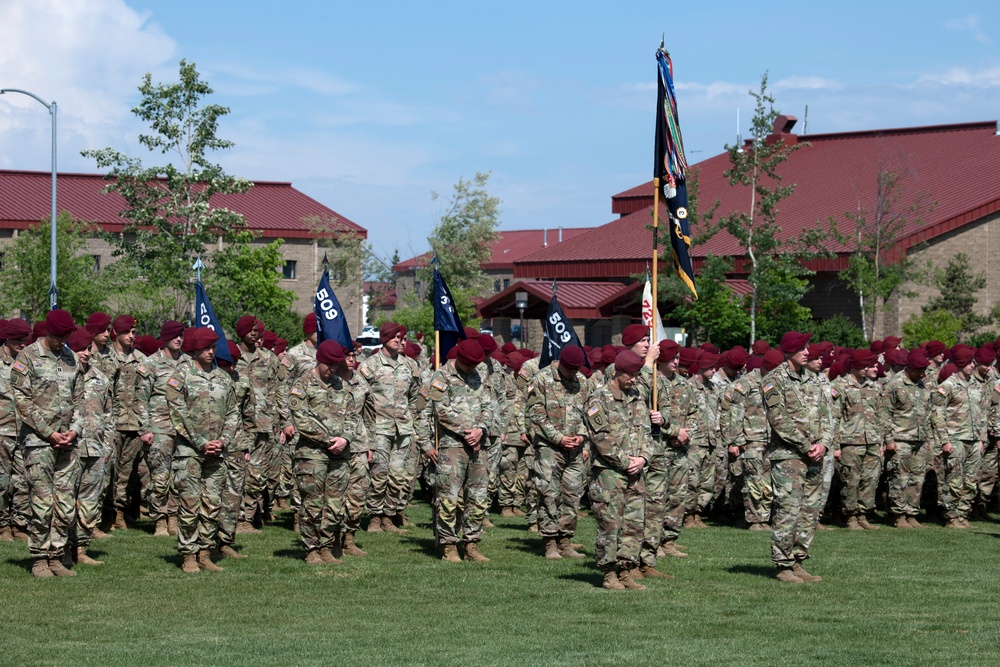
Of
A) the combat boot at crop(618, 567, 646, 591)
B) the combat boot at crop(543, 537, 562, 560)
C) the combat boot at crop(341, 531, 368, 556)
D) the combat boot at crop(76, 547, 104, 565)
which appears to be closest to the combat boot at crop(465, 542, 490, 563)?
the combat boot at crop(543, 537, 562, 560)

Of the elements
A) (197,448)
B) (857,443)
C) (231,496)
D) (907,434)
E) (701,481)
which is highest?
(197,448)

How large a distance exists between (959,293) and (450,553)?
37.1 metres

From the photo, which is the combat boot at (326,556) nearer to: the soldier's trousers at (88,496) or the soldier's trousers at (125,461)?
the soldier's trousers at (88,496)

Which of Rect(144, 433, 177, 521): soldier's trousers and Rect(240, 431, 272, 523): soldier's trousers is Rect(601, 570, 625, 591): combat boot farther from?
Rect(240, 431, 272, 523): soldier's trousers

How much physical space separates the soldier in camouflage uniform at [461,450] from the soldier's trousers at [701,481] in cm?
402

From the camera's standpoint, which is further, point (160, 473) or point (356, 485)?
point (160, 473)

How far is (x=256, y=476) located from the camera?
1536cm

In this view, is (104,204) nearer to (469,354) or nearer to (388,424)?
(388,424)

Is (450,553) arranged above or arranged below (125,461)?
below

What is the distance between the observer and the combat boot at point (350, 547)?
13.8 m

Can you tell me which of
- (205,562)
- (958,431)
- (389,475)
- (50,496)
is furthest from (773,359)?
(50,496)

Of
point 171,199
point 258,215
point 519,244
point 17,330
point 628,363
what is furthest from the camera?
point 519,244

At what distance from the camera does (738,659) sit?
9.24 m

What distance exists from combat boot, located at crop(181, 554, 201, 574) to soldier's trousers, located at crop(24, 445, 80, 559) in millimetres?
1115
